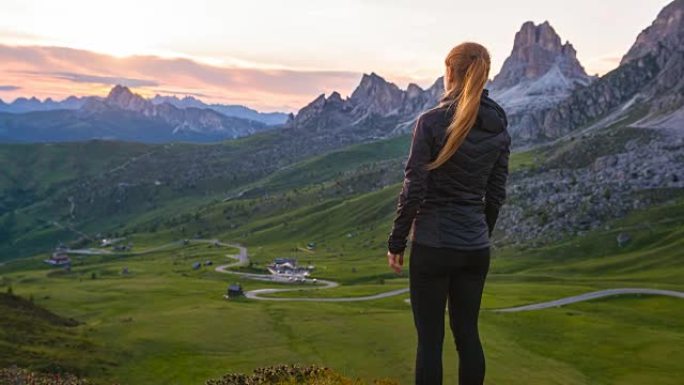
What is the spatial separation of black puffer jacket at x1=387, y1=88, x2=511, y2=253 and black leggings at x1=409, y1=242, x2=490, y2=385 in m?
0.24

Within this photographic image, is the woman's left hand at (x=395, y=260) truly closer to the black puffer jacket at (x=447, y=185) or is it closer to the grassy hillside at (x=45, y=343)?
the black puffer jacket at (x=447, y=185)

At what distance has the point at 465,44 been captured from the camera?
36.3 ft

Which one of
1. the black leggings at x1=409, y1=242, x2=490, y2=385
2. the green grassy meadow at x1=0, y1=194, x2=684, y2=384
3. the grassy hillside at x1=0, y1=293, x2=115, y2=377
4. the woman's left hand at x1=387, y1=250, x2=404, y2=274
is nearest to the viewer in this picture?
the black leggings at x1=409, y1=242, x2=490, y2=385

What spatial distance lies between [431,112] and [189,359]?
52.2 meters

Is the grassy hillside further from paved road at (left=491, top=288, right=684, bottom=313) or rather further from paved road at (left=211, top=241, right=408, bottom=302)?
paved road at (left=491, top=288, right=684, bottom=313)

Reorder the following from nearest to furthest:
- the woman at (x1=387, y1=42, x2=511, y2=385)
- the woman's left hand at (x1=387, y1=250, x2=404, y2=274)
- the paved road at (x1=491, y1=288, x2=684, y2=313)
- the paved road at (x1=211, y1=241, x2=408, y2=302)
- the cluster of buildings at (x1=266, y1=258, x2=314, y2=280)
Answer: the woman at (x1=387, y1=42, x2=511, y2=385), the woman's left hand at (x1=387, y1=250, x2=404, y2=274), the paved road at (x1=491, y1=288, x2=684, y2=313), the paved road at (x1=211, y1=241, x2=408, y2=302), the cluster of buildings at (x1=266, y1=258, x2=314, y2=280)

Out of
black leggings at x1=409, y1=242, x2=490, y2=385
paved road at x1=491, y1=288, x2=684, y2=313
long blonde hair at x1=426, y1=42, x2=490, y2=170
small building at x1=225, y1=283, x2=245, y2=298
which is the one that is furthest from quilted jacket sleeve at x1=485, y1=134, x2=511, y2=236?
small building at x1=225, y1=283, x2=245, y2=298

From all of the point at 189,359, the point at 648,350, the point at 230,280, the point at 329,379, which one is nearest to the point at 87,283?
the point at 230,280

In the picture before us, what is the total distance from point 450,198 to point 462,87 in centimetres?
196

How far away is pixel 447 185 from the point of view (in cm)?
1081

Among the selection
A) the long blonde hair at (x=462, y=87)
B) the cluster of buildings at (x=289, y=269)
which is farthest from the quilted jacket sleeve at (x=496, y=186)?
the cluster of buildings at (x=289, y=269)

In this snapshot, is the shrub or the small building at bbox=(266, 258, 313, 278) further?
the small building at bbox=(266, 258, 313, 278)

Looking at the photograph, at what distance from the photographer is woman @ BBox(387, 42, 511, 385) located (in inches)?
420

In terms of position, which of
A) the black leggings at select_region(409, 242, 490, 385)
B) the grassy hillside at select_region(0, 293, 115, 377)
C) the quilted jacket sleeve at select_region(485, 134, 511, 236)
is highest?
the quilted jacket sleeve at select_region(485, 134, 511, 236)
